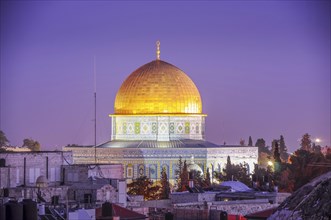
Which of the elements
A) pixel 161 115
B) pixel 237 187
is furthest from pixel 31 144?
pixel 237 187

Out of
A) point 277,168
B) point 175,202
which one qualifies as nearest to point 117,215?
point 175,202

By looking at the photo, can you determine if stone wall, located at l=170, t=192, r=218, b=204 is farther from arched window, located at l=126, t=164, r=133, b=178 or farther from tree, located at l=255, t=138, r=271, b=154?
tree, located at l=255, t=138, r=271, b=154

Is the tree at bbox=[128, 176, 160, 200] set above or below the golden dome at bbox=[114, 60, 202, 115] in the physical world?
below

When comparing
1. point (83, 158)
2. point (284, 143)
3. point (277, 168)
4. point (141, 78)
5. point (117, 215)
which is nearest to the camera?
point (117, 215)

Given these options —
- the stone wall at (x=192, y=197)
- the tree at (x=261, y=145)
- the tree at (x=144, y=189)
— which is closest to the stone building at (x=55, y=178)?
the stone wall at (x=192, y=197)

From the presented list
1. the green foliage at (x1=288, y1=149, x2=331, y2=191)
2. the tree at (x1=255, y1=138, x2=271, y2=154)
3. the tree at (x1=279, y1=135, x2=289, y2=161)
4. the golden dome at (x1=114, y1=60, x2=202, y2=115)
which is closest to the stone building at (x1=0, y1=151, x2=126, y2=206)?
the green foliage at (x1=288, y1=149, x2=331, y2=191)

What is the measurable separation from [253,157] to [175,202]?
4311 cm

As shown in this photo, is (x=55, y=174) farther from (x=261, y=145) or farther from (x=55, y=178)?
(x=261, y=145)

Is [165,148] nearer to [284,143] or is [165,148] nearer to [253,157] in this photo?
[253,157]

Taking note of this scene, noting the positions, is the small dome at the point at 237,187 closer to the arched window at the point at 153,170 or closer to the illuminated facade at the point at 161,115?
the arched window at the point at 153,170

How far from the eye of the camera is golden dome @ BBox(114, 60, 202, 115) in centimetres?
10250

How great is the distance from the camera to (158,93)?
103 m

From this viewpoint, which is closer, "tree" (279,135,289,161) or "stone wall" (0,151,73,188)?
"stone wall" (0,151,73,188)

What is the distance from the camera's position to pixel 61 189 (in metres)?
49.1
